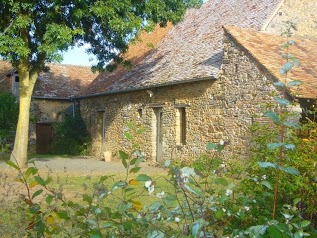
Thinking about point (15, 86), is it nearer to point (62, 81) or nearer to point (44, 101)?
point (44, 101)

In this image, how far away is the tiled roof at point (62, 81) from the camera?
26.9 meters

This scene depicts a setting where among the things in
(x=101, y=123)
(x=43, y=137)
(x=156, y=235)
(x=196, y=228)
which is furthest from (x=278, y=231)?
(x=43, y=137)

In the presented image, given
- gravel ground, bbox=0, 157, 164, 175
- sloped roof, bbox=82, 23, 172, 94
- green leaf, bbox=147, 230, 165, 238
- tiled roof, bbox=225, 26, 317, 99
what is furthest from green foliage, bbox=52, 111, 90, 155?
green leaf, bbox=147, 230, 165, 238

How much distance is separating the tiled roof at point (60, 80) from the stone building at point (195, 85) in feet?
13.0

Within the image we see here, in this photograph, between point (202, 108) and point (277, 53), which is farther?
point (202, 108)

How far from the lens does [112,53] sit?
1688 cm

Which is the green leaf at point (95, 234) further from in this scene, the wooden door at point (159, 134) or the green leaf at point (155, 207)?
the wooden door at point (159, 134)

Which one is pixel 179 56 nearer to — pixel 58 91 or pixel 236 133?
pixel 236 133

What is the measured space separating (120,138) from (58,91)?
8861 mm

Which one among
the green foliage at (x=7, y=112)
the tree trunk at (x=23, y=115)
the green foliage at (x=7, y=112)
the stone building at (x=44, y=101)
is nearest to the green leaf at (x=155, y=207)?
the tree trunk at (x=23, y=115)

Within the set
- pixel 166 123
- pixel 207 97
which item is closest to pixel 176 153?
pixel 166 123

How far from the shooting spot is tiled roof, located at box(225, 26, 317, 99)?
11.9 m

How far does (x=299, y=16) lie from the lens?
57.0 feet

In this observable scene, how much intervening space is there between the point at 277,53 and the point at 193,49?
15.9ft
